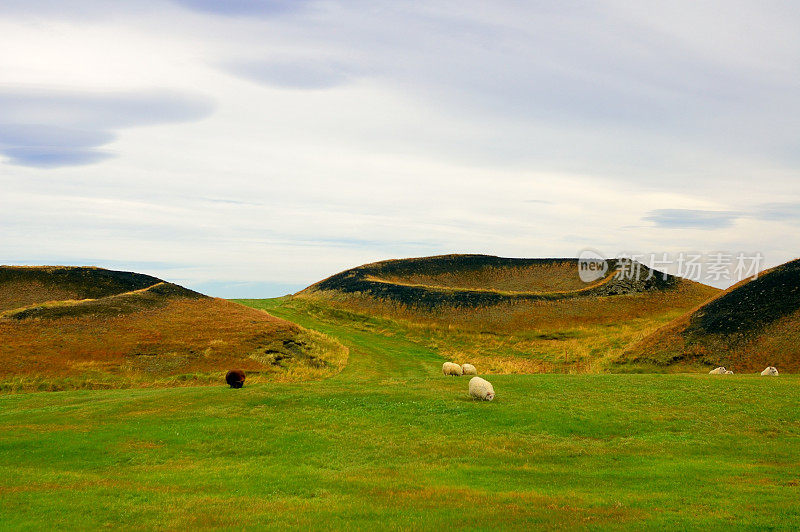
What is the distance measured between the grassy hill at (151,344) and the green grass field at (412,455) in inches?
293

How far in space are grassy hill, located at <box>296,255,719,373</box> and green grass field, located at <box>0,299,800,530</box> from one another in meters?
23.4

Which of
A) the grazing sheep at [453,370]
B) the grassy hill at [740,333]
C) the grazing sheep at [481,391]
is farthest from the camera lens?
the grassy hill at [740,333]

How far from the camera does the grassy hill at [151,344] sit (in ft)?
127

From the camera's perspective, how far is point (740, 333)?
151ft

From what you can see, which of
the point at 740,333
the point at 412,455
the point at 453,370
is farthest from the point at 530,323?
the point at 412,455

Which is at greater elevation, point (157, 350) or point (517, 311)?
point (517, 311)

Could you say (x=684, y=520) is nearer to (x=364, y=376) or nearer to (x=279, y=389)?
(x=279, y=389)

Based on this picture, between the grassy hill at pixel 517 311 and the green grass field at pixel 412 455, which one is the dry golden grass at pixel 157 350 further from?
the grassy hill at pixel 517 311

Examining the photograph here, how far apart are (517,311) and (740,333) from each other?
101 feet

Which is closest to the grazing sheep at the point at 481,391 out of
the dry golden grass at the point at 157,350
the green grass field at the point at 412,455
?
the green grass field at the point at 412,455

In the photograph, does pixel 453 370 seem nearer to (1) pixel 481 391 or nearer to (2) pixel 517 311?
(1) pixel 481 391

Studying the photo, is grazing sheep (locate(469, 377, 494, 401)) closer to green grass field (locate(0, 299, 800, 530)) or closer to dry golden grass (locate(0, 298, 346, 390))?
green grass field (locate(0, 299, 800, 530))

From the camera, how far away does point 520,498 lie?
14.9 m

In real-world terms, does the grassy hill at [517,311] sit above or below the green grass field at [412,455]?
above
